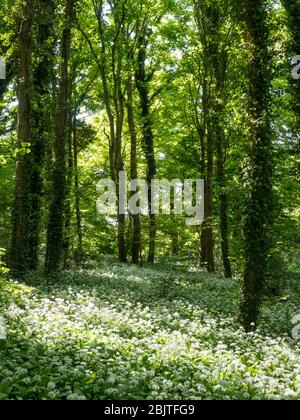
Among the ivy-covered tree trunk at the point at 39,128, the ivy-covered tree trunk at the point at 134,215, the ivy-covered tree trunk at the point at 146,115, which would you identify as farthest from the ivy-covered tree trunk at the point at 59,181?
the ivy-covered tree trunk at the point at 146,115

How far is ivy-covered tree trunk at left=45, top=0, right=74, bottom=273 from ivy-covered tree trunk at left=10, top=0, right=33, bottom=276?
2406 millimetres

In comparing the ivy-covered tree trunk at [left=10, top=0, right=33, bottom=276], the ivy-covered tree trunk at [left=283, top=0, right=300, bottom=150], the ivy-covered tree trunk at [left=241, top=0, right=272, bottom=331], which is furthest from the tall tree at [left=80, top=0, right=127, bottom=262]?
the ivy-covered tree trunk at [left=241, top=0, right=272, bottom=331]

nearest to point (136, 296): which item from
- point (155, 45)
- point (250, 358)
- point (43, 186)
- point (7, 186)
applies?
point (250, 358)

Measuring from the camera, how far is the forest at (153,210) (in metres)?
8.19

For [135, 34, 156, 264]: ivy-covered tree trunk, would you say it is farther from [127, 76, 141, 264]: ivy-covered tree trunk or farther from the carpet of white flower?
the carpet of white flower

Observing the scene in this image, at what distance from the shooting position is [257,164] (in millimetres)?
12688

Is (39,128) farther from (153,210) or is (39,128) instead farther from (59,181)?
(153,210)

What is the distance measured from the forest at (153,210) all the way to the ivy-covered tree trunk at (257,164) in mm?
41

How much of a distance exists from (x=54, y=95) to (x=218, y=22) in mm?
9639

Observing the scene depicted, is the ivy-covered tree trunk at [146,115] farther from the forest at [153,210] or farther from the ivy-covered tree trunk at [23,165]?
the ivy-covered tree trunk at [23,165]

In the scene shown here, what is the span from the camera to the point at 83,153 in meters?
42.2

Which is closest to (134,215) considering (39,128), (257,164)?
(39,128)

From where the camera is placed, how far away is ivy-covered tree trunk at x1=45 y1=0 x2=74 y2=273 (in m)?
20.1

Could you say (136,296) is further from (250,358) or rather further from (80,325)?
(250,358)
